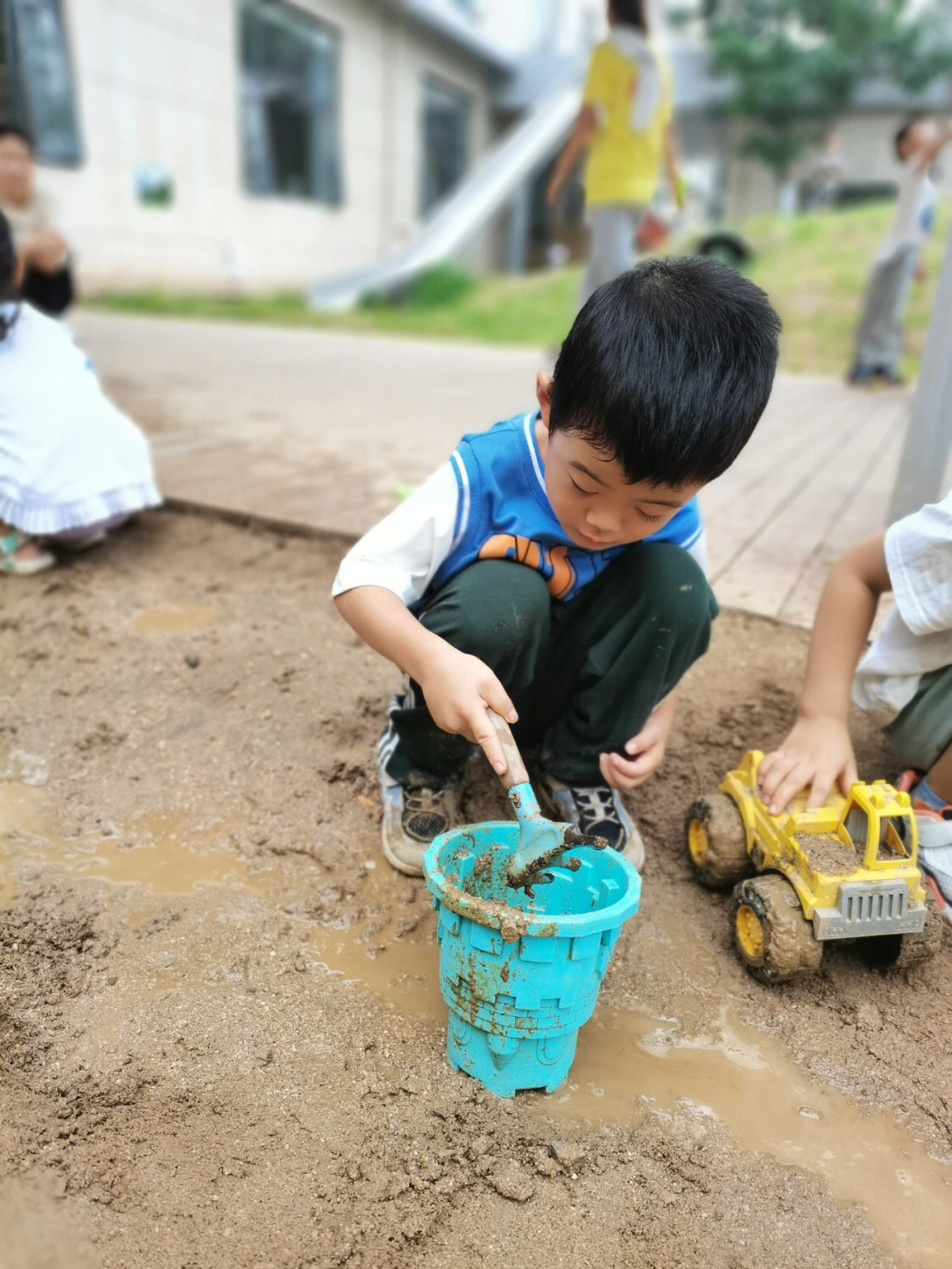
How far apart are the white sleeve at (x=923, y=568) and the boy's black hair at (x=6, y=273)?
218cm

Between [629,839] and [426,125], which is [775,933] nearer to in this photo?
[629,839]

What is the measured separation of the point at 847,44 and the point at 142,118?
46.4ft

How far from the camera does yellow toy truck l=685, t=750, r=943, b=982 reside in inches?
52.8

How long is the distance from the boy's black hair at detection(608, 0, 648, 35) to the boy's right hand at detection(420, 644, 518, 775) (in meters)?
3.99

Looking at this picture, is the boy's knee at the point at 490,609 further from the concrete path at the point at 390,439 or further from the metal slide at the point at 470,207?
the metal slide at the point at 470,207

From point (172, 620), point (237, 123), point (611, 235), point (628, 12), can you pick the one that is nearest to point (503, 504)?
point (172, 620)

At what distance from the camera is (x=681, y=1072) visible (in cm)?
128

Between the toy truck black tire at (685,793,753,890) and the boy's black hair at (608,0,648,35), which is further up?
the boy's black hair at (608,0,648,35)

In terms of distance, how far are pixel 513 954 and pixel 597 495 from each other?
587mm

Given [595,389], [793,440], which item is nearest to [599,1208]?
[595,389]

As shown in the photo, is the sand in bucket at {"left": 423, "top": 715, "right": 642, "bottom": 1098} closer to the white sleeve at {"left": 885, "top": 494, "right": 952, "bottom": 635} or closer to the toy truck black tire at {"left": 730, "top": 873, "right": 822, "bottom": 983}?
the toy truck black tire at {"left": 730, "top": 873, "right": 822, "bottom": 983}

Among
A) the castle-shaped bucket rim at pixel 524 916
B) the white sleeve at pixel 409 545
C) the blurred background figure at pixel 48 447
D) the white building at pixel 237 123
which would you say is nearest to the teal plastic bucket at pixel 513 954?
the castle-shaped bucket rim at pixel 524 916

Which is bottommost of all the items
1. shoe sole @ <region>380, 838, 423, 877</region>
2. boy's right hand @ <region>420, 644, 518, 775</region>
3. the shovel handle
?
shoe sole @ <region>380, 838, 423, 877</region>

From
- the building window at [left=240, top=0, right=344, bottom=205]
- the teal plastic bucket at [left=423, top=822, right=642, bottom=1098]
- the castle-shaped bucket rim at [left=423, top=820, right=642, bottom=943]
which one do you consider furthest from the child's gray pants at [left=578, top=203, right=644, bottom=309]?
the building window at [left=240, top=0, right=344, bottom=205]
